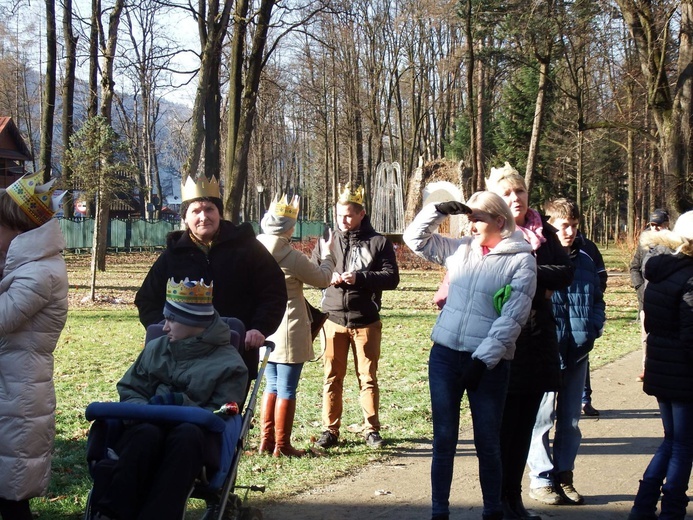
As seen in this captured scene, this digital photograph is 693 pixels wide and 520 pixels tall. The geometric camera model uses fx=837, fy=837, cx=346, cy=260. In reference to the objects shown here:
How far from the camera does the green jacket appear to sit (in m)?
4.37

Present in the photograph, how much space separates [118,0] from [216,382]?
937 inches

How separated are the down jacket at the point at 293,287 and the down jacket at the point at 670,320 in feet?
8.58

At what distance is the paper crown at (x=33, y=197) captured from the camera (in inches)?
182

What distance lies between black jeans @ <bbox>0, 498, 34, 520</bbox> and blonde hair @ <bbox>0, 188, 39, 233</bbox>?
148cm

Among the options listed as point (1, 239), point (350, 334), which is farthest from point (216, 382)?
point (350, 334)

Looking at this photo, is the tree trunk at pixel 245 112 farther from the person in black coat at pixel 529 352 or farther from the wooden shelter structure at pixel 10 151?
the wooden shelter structure at pixel 10 151

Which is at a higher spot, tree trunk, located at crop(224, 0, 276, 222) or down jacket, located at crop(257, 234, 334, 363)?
tree trunk, located at crop(224, 0, 276, 222)

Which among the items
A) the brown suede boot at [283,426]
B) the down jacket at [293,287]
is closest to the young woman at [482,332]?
the down jacket at [293,287]

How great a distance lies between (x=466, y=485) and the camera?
636 cm

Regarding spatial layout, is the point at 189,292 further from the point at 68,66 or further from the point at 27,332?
the point at 68,66

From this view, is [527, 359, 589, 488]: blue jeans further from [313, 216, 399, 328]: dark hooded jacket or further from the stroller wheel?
the stroller wheel

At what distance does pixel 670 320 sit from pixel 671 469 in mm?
967

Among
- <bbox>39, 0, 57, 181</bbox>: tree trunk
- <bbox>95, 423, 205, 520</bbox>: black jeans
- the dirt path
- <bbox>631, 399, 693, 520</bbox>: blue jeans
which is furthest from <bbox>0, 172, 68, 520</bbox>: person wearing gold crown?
<bbox>39, 0, 57, 181</bbox>: tree trunk

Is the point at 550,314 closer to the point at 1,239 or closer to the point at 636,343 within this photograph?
the point at 1,239
